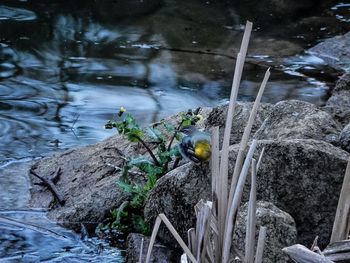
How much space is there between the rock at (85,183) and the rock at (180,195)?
0.59m

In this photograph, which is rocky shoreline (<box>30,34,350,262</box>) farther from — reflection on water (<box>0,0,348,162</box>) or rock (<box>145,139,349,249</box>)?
reflection on water (<box>0,0,348,162</box>)

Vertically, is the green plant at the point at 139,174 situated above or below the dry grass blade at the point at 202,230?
below

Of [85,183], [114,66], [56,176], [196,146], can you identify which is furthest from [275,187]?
[114,66]

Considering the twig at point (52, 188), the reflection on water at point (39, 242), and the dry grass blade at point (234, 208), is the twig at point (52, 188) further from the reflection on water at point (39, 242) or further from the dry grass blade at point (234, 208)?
the dry grass blade at point (234, 208)

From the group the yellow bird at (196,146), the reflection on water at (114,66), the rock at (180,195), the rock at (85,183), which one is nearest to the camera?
the yellow bird at (196,146)

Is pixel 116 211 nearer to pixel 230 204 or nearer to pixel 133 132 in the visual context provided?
pixel 133 132

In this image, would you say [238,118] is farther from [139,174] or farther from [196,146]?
[196,146]

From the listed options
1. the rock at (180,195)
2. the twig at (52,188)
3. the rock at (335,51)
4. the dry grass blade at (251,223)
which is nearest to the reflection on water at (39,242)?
the twig at (52,188)

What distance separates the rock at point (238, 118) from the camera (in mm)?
4309

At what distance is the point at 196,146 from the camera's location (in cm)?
333

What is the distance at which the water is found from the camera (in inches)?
197

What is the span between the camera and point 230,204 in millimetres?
2375

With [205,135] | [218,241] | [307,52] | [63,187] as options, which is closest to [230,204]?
[218,241]

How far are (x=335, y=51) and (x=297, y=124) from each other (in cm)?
410
